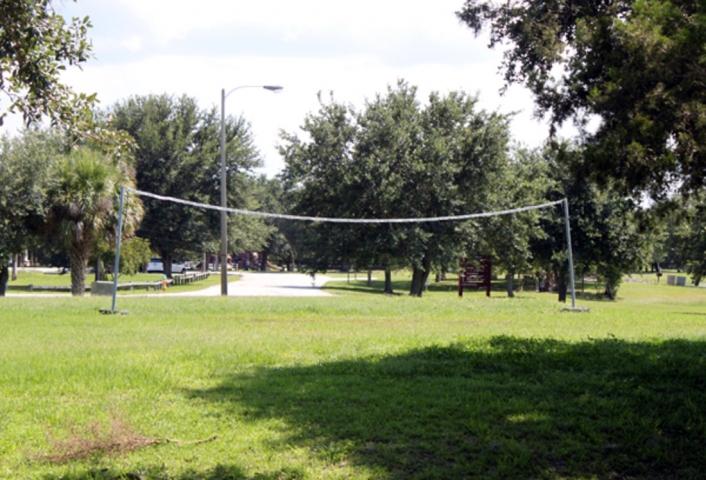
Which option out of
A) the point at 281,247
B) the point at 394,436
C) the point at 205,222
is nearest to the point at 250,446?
the point at 394,436

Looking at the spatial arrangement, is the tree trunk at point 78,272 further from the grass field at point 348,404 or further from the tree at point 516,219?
the tree at point 516,219

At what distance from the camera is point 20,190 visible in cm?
3094

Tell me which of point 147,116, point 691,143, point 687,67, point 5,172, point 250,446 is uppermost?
point 147,116

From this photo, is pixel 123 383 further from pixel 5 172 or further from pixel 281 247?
pixel 281 247

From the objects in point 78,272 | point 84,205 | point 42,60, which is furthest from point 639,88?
point 78,272

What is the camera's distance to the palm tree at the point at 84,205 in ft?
78.1

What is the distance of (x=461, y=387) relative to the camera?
25.2 feet

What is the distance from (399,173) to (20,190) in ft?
54.4

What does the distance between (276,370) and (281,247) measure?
74.2 meters

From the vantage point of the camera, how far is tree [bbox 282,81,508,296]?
29328 millimetres

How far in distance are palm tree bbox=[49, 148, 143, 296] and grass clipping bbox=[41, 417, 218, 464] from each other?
62.1 feet

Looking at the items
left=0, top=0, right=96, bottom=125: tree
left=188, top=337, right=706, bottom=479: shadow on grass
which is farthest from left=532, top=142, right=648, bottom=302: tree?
left=0, top=0, right=96, bottom=125: tree

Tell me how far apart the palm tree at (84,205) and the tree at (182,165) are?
51.7ft

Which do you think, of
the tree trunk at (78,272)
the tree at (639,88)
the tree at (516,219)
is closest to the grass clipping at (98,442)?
the tree at (639,88)
